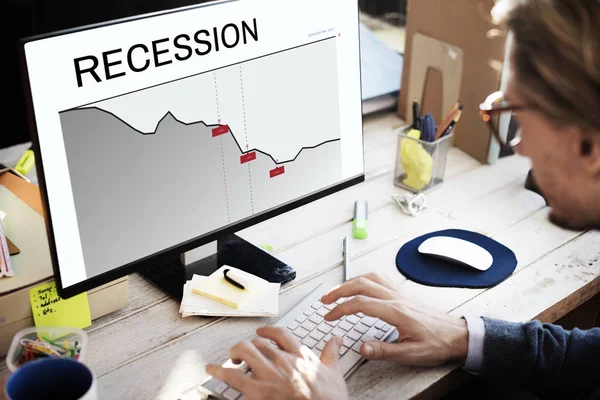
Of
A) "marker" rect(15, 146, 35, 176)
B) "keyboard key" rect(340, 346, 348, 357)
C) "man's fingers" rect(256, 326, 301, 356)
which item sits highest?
"marker" rect(15, 146, 35, 176)

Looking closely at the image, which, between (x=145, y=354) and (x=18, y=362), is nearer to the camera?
(x=18, y=362)

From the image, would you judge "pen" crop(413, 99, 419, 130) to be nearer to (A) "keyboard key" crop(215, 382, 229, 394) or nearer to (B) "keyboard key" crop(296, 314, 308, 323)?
(B) "keyboard key" crop(296, 314, 308, 323)

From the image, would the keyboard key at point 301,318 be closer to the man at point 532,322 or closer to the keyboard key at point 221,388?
the man at point 532,322

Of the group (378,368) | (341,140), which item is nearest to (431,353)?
(378,368)

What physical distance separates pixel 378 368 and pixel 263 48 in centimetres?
53

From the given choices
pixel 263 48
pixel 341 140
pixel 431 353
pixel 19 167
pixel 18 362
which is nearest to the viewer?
pixel 18 362

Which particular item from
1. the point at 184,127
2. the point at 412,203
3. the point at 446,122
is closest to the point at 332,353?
the point at 184,127

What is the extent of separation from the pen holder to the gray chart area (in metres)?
0.35

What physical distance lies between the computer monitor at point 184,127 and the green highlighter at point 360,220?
89 mm

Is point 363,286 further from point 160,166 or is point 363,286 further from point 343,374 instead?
point 160,166

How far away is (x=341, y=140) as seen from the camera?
1229 mm

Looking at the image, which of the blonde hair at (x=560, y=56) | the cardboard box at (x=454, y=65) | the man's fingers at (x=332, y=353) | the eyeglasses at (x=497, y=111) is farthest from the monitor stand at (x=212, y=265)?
the cardboard box at (x=454, y=65)

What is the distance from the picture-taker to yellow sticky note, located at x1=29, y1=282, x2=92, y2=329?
989 mm

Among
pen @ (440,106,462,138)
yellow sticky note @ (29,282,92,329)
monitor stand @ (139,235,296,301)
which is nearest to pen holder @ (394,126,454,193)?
pen @ (440,106,462,138)
